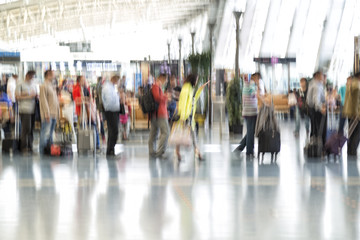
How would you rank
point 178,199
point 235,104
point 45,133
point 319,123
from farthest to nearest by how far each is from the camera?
point 235,104 < point 45,133 < point 319,123 < point 178,199

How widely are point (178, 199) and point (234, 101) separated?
36.4 ft

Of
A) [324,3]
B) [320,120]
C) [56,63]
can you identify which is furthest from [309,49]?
[320,120]

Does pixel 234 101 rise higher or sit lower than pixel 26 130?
higher

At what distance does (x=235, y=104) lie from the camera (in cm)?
1850

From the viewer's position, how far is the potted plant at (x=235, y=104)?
18172 millimetres

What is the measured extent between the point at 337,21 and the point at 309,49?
325 centimetres

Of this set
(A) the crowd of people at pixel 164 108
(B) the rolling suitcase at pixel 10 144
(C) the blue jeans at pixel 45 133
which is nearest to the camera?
(A) the crowd of people at pixel 164 108

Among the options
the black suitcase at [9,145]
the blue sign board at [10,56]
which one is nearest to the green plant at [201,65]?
the blue sign board at [10,56]

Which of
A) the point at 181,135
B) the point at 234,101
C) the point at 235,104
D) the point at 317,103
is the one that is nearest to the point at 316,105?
the point at 317,103

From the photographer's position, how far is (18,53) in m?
26.7

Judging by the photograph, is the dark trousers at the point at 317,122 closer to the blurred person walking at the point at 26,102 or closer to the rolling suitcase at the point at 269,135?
the rolling suitcase at the point at 269,135

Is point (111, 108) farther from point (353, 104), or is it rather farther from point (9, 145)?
point (353, 104)

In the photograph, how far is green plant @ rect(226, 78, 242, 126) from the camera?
59.6 ft

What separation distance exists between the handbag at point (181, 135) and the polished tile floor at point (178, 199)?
33 cm
